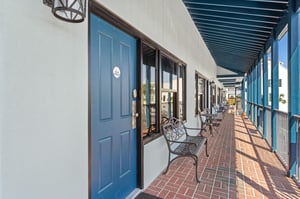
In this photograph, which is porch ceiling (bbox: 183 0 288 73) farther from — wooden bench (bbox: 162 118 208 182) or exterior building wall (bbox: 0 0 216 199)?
exterior building wall (bbox: 0 0 216 199)

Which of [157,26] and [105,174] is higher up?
[157,26]

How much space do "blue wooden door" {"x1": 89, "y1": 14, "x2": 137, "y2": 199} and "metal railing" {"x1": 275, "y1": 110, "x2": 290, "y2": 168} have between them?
286cm

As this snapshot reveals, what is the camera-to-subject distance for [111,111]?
6.73 ft

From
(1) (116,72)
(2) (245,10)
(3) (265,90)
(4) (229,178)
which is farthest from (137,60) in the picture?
(3) (265,90)
